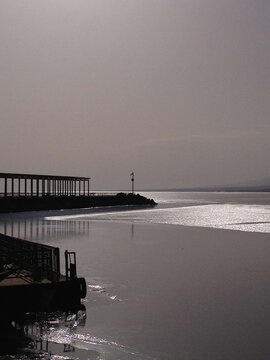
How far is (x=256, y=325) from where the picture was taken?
1520cm

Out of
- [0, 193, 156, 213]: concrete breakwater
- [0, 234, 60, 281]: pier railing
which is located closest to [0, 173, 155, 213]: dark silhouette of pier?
[0, 193, 156, 213]: concrete breakwater

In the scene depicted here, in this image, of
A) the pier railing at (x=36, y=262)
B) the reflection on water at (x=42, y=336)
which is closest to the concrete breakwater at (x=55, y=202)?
the pier railing at (x=36, y=262)

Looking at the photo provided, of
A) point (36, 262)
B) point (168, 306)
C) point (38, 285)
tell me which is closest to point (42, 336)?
point (38, 285)

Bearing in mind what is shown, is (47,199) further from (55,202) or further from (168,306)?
(168,306)

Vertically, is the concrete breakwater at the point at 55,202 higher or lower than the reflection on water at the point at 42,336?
higher

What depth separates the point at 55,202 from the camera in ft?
291

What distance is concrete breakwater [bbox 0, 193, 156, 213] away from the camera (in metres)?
76.5

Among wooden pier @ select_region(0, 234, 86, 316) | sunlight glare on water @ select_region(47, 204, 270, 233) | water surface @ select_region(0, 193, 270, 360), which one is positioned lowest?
water surface @ select_region(0, 193, 270, 360)

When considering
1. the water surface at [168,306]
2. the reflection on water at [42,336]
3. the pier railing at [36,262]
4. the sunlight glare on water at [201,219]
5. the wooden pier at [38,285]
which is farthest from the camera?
the sunlight glare on water at [201,219]

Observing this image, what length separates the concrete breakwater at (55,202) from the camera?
251 feet

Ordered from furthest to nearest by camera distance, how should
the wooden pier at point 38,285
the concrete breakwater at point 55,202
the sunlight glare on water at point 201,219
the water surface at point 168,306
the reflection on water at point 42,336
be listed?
the concrete breakwater at point 55,202, the sunlight glare on water at point 201,219, the wooden pier at point 38,285, the water surface at point 168,306, the reflection on water at point 42,336

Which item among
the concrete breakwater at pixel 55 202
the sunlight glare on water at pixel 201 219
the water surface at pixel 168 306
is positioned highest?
the concrete breakwater at pixel 55 202

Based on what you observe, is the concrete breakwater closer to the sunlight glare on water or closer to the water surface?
the sunlight glare on water

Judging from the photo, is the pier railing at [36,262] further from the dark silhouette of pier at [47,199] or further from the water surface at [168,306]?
the dark silhouette of pier at [47,199]
